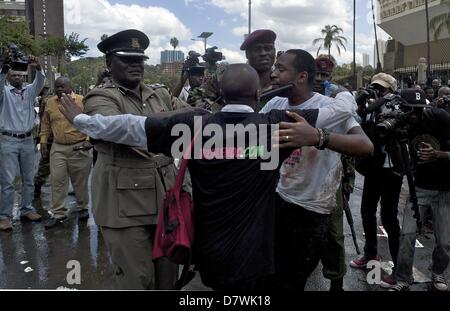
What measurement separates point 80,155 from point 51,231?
106 centimetres

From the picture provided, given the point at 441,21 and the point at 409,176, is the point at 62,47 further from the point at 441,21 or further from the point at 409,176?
the point at 409,176

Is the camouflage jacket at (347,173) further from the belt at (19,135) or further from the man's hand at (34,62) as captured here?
the belt at (19,135)

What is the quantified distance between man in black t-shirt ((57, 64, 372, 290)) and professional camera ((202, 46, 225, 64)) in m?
2.15

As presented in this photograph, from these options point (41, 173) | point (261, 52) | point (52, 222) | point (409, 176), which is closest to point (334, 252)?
point (409, 176)

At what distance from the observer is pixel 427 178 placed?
3.88 metres

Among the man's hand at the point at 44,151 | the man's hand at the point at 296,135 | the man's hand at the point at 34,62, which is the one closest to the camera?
the man's hand at the point at 296,135

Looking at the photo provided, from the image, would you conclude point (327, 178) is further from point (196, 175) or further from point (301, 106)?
point (196, 175)

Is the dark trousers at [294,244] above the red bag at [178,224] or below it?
below

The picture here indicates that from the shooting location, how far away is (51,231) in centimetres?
567

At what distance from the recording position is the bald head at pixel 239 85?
2117 mm

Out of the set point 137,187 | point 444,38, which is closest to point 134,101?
point 137,187

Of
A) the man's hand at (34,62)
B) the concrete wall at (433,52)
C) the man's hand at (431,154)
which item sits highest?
the concrete wall at (433,52)

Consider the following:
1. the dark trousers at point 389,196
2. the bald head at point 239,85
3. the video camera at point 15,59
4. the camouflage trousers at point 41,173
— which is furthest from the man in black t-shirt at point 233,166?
the camouflage trousers at point 41,173

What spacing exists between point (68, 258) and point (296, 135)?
3539 millimetres
